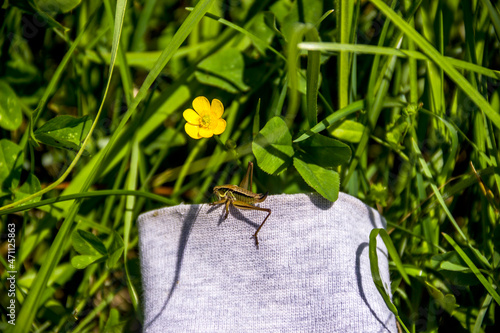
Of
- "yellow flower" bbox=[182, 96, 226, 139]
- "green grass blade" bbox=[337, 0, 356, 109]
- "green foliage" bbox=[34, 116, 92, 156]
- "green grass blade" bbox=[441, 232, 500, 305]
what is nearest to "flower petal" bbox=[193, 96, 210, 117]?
"yellow flower" bbox=[182, 96, 226, 139]

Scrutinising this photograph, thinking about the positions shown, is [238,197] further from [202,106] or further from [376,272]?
[376,272]

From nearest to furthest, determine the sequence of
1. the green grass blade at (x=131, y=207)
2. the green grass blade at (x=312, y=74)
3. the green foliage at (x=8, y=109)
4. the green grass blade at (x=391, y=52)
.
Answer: the green grass blade at (x=312, y=74)
the green grass blade at (x=391, y=52)
the green grass blade at (x=131, y=207)
the green foliage at (x=8, y=109)

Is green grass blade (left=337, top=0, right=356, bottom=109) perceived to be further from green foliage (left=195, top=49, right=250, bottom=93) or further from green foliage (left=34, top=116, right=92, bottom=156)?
green foliage (left=34, top=116, right=92, bottom=156)

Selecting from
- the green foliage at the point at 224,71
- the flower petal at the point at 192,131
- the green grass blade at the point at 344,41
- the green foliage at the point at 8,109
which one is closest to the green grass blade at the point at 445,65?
the green grass blade at the point at 344,41

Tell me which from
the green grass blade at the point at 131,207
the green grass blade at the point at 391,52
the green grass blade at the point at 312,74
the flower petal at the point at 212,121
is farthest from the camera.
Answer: the green grass blade at the point at 131,207

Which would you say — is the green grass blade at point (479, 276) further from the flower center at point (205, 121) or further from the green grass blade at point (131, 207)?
the green grass blade at point (131, 207)

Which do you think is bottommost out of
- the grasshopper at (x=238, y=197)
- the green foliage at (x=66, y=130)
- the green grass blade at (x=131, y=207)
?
the green grass blade at (x=131, y=207)

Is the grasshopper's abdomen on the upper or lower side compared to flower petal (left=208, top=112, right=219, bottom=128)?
lower

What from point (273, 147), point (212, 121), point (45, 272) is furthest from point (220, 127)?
point (45, 272)
